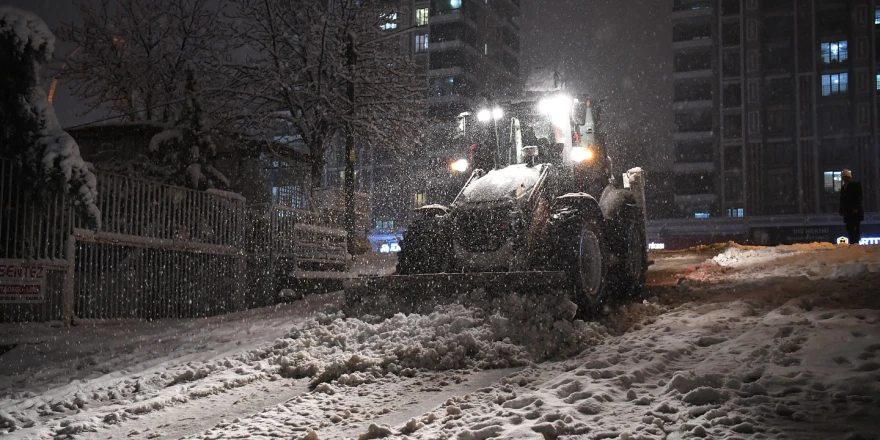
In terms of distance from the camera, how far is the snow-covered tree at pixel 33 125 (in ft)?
32.9

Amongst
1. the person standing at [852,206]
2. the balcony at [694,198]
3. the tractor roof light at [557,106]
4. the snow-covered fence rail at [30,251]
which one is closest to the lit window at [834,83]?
the balcony at [694,198]

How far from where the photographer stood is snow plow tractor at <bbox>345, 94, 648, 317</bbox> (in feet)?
27.0

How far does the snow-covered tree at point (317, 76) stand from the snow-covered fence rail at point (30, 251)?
1040 centimetres

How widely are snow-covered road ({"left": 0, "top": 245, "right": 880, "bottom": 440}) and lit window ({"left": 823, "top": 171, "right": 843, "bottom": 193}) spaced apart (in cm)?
4640

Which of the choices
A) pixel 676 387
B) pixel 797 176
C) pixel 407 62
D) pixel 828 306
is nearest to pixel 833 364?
pixel 676 387

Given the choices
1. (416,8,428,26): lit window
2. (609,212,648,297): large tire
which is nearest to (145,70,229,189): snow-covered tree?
(609,212,648,297): large tire

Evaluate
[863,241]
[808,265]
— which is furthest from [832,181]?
[808,265]

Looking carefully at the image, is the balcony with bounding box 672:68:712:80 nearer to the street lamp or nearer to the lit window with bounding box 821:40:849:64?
the lit window with bounding box 821:40:849:64

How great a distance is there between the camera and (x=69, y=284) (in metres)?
10.3

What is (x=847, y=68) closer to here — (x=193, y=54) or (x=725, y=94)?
(x=725, y=94)

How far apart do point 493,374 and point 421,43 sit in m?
64.2

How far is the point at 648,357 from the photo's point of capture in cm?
606

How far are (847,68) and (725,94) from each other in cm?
853

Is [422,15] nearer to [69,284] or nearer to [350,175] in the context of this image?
[350,175]
